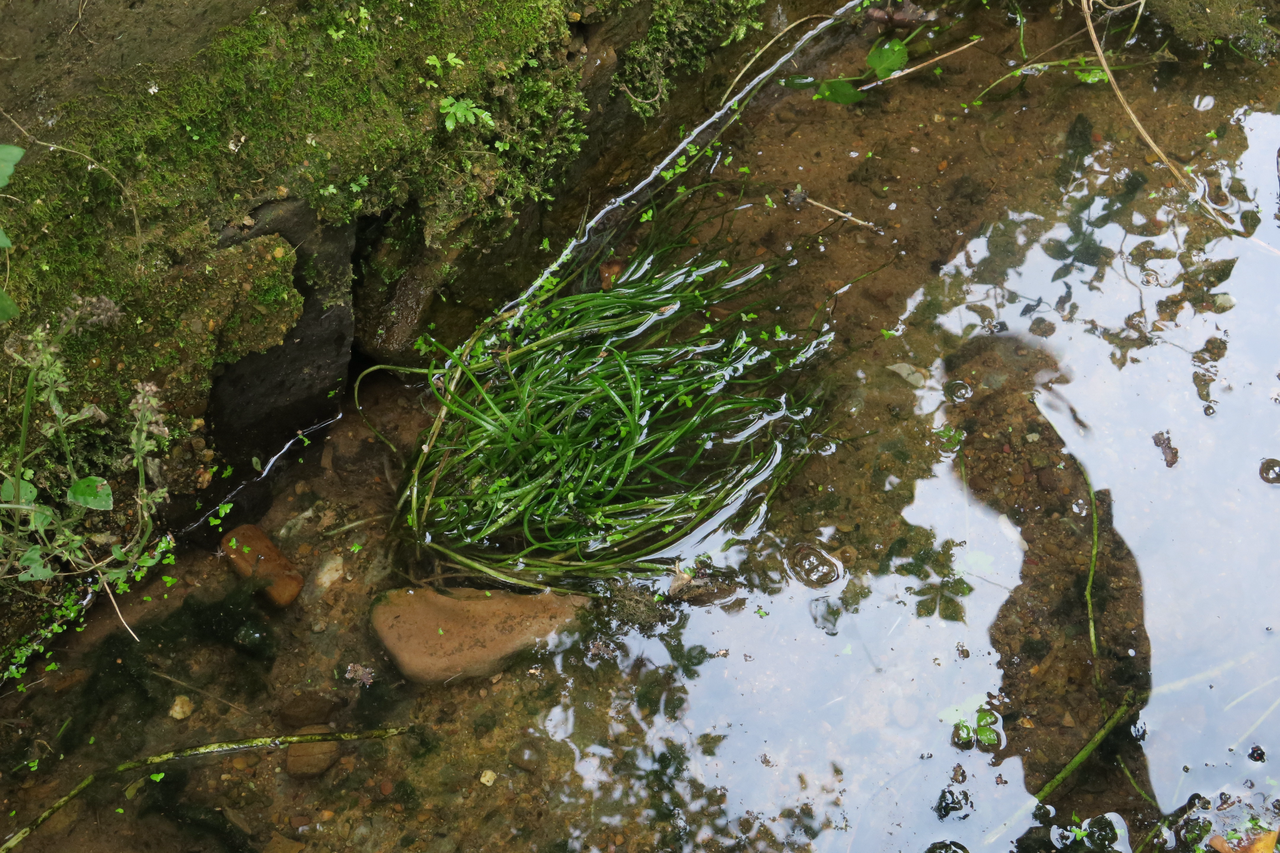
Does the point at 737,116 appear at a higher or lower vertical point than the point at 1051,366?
higher

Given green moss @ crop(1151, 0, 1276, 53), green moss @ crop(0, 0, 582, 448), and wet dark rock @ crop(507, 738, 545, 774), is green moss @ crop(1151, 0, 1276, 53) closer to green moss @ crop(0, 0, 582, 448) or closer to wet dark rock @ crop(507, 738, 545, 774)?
green moss @ crop(0, 0, 582, 448)

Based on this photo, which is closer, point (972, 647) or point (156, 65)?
point (156, 65)

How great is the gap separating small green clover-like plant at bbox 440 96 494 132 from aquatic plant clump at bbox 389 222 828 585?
748mm

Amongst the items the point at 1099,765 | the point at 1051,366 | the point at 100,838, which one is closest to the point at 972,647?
the point at 1099,765

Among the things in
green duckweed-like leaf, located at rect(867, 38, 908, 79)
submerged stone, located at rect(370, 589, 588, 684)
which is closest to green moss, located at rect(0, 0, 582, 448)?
submerged stone, located at rect(370, 589, 588, 684)

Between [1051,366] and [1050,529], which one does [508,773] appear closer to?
[1050,529]

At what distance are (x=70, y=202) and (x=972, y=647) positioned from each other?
3.14 meters

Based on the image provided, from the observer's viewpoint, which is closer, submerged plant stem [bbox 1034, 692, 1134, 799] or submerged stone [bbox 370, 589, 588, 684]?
submerged plant stem [bbox 1034, 692, 1134, 799]

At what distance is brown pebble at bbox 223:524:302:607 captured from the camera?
8.97 ft

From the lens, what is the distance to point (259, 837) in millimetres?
2379

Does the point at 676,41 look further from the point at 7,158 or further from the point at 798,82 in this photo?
the point at 7,158

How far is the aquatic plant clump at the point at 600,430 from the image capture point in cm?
275

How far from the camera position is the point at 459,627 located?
263 cm

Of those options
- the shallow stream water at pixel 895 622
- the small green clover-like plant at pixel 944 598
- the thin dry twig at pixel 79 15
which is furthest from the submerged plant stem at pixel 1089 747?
the thin dry twig at pixel 79 15
